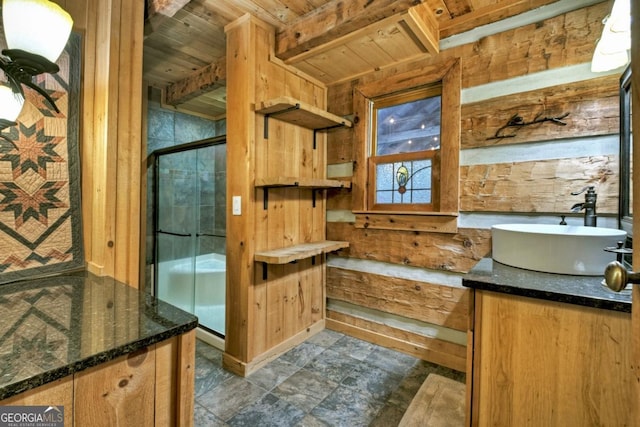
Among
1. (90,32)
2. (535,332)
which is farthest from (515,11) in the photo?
Answer: (90,32)

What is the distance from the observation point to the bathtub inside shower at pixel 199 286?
97.0 inches

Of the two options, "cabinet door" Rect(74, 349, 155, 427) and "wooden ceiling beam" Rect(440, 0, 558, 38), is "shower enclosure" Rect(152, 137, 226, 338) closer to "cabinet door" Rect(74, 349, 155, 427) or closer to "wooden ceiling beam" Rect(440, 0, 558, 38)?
"cabinet door" Rect(74, 349, 155, 427)

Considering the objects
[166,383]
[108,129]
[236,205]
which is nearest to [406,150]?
[236,205]

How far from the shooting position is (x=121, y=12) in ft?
4.64

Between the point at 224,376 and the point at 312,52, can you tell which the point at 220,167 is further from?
the point at 224,376

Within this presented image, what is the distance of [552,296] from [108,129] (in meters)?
1.89

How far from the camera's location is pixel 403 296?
7.05 ft

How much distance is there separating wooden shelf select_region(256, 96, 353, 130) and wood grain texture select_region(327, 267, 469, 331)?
1168mm

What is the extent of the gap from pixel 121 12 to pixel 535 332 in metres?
2.20

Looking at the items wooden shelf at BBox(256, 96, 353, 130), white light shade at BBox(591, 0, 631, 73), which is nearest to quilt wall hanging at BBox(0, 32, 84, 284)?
wooden shelf at BBox(256, 96, 353, 130)

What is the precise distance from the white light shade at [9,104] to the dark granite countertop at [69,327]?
637 mm

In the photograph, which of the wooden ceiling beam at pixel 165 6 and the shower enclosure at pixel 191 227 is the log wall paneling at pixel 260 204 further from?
the shower enclosure at pixel 191 227

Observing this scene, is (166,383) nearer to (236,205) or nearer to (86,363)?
(86,363)

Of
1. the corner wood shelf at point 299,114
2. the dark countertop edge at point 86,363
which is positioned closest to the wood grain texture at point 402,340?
the corner wood shelf at point 299,114
